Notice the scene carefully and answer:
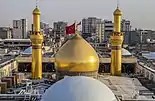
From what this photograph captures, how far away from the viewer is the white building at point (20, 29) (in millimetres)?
115438

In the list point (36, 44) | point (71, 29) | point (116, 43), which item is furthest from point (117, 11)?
point (36, 44)

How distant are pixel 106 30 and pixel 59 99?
8846 centimetres

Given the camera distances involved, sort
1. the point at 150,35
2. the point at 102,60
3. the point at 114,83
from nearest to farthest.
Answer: the point at 114,83 < the point at 102,60 < the point at 150,35

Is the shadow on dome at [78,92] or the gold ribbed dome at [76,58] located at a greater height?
the gold ribbed dome at [76,58]

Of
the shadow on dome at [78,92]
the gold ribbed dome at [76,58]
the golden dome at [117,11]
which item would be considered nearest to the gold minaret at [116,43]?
the golden dome at [117,11]

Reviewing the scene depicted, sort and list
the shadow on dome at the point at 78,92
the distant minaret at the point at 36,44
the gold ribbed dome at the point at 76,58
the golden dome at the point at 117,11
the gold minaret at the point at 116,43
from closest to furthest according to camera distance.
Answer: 1. the shadow on dome at the point at 78,92
2. the gold ribbed dome at the point at 76,58
3. the distant minaret at the point at 36,44
4. the gold minaret at the point at 116,43
5. the golden dome at the point at 117,11

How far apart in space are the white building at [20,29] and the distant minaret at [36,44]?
85.7 m

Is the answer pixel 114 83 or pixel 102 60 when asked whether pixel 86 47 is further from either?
pixel 102 60


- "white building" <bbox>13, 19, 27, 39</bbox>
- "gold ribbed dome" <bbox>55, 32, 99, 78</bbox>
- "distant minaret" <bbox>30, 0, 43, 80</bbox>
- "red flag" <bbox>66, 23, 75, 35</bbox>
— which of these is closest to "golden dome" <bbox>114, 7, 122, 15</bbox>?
"red flag" <bbox>66, 23, 75, 35</bbox>

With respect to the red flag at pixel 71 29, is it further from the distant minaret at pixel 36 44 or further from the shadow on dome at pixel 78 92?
the shadow on dome at pixel 78 92

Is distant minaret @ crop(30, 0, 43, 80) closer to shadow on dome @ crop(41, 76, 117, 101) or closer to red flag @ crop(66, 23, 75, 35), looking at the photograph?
red flag @ crop(66, 23, 75, 35)

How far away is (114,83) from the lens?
23.3 metres

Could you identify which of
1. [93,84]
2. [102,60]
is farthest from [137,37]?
[93,84]

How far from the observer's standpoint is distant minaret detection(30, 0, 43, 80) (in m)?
26.9
